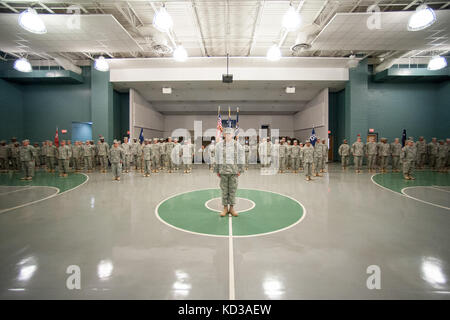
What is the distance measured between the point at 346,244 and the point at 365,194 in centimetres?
409

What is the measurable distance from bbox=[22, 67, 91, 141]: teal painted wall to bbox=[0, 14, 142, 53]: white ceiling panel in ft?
13.5

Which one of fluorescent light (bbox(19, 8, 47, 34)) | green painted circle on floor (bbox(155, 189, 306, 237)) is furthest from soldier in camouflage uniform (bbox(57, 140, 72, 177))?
green painted circle on floor (bbox(155, 189, 306, 237))

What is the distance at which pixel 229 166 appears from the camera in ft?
16.0

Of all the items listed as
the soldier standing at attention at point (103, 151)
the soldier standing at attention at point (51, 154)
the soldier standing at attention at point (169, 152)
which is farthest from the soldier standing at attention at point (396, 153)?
the soldier standing at attention at point (51, 154)

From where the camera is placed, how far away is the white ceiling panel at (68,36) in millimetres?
8203

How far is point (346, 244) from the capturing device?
137 inches

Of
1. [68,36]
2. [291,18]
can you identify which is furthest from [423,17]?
[68,36]

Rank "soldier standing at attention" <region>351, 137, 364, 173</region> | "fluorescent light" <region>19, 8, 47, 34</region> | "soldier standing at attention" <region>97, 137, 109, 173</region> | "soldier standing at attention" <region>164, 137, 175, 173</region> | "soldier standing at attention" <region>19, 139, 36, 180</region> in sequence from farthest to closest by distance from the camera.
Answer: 1. "soldier standing at attention" <region>164, 137, 175, 173</region>
2. "soldier standing at attention" <region>97, 137, 109, 173</region>
3. "soldier standing at attention" <region>351, 137, 364, 173</region>
4. "soldier standing at attention" <region>19, 139, 36, 180</region>
5. "fluorescent light" <region>19, 8, 47, 34</region>

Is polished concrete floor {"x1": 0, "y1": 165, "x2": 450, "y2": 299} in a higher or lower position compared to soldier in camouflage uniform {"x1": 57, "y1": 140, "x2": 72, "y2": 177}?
lower

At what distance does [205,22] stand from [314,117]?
11426mm

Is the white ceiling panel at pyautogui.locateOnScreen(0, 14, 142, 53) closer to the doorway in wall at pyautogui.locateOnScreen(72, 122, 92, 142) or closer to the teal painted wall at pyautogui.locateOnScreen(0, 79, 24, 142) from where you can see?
the teal painted wall at pyautogui.locateOnScreen(0, 79, 24, 142)

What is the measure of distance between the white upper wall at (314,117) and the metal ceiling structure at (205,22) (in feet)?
16.6

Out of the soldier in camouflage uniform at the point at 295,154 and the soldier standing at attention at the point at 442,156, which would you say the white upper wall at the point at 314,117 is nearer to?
the soldier in camouflage uniform at the point at 295,154

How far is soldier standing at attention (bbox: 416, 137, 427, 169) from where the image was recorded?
41.2 feet
